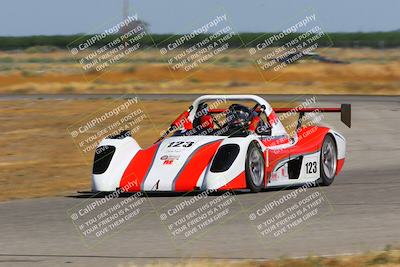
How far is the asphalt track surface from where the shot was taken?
1039cm

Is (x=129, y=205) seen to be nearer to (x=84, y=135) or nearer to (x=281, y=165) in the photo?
(x=281, y=165)

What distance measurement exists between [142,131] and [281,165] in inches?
492

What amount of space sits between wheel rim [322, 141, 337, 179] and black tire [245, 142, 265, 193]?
1.85m

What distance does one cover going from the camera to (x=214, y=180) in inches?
579

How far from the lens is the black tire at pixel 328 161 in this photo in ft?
55.2

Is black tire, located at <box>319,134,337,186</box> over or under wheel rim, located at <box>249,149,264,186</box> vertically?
under

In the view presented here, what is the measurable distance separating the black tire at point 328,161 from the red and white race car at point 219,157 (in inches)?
0.6

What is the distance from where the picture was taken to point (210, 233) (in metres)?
11.8

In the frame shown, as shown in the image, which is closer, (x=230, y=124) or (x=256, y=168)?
(x=256, y=168)

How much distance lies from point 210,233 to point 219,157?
318 centimetres
